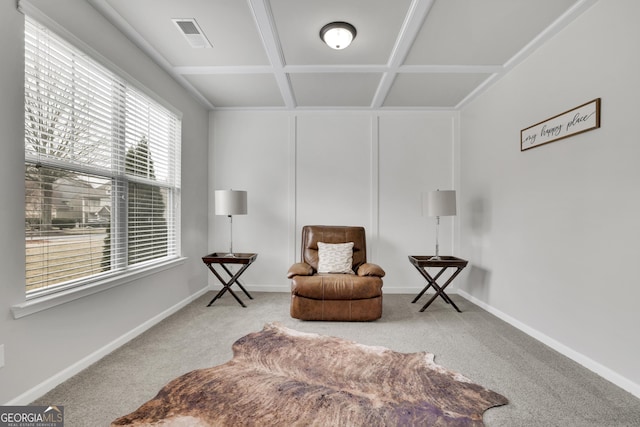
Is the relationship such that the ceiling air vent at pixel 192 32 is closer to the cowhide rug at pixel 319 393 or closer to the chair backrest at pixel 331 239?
the chair backrest at pixel 331 239

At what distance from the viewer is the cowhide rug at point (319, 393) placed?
1.55m

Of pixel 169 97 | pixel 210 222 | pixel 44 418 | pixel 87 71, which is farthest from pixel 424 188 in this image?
pixel 44 418

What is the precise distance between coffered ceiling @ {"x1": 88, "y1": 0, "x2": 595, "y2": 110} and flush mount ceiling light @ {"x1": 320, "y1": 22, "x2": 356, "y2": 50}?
0.18 feet

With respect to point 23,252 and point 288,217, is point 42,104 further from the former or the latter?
point 288,217

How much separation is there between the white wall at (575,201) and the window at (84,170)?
3.72m

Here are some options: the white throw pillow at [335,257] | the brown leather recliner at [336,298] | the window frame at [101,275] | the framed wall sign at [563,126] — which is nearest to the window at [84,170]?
the window frame at [101,275]

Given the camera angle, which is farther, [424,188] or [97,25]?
[424,188]

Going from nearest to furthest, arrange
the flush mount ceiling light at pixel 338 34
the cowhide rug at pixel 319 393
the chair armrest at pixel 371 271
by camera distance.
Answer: the cowhide rug at pixel 319 393
the flush mount ceiling light at pixel 338 34
the chair armrest at pixel 371 271

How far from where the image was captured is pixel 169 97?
322 cm

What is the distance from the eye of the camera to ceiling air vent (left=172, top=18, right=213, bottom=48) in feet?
7.72

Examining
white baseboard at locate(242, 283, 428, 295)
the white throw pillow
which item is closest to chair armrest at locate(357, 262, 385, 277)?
the white throw pillow

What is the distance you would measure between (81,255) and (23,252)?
0.46 metres

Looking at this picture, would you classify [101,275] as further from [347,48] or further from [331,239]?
[347,48]

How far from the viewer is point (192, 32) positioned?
2.48 metres
